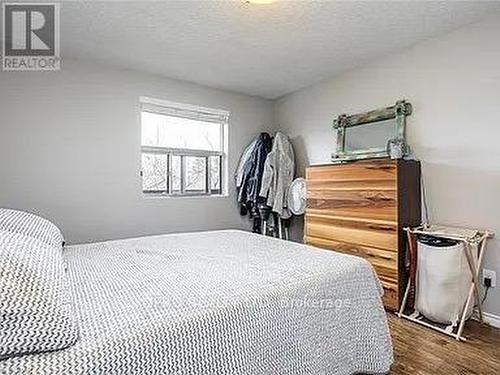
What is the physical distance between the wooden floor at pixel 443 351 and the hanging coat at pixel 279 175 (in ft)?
5.78

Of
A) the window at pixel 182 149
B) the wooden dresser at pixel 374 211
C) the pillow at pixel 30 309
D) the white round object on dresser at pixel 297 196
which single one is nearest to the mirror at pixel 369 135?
the wooden dresser at pixel 374 211

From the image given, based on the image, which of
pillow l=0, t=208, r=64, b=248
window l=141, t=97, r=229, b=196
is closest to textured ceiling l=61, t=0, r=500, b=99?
window l=141, t=97, r=229, b=196

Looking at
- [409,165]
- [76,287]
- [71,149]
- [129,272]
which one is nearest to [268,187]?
[409,165]

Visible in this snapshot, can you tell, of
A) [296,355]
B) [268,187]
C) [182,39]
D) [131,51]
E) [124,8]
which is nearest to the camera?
[296,355]

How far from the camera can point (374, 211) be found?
251 centimetres

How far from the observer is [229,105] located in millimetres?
3781

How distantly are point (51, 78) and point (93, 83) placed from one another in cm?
33

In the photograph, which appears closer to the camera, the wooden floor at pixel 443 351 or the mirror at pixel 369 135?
the wooden floor at pixel 443 351

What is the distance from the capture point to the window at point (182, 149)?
3.29 m

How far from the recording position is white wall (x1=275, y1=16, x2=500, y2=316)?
2.21 metres

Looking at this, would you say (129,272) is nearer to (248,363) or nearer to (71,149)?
(248,363)

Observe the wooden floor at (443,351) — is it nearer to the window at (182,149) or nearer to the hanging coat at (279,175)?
the hanging coat at (279,175)

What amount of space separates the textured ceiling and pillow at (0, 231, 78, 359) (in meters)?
1.84
